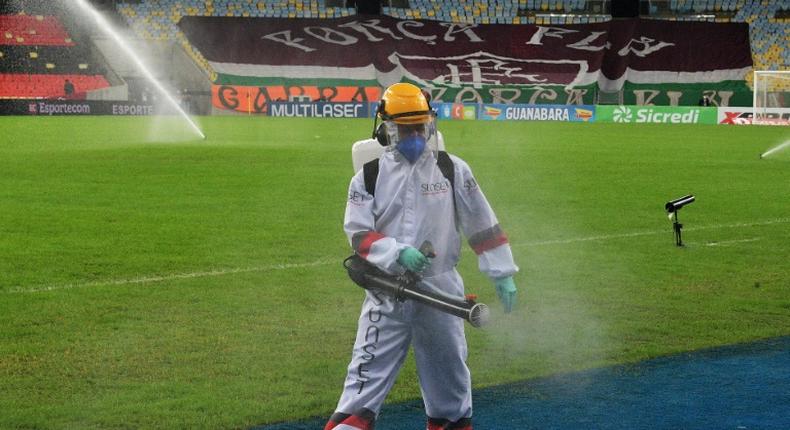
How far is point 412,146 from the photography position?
5492mm

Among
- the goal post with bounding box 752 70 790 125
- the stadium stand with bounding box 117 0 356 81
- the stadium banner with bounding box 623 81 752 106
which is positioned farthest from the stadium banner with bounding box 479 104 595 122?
the stadium stand with bounding box 117 0 356 81

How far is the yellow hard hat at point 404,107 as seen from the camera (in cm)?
554

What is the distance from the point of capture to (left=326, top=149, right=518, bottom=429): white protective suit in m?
5.53

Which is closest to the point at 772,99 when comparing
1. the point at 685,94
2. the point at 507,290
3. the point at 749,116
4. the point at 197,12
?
the point at 749,116

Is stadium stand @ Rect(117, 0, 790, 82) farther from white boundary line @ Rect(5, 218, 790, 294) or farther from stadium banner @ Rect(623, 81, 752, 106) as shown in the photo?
white boundary line @ Rect(5, 218, 790, 294)

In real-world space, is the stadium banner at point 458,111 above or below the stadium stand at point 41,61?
below

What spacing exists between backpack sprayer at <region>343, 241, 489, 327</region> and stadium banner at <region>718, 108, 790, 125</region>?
45410 millimetres

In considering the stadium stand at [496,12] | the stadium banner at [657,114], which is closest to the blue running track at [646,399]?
the stadium banner at [657,114]

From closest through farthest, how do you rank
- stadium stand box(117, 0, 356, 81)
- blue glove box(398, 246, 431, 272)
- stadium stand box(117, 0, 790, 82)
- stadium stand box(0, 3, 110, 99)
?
blue glove box(398, 246, 431, 272) < stadium stand box(0, 3, 110, 99) < stadium stand box(117, 0, 356, 81) < stadium stand box(117, 0, 790, 82)

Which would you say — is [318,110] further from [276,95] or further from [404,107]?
[404,107]

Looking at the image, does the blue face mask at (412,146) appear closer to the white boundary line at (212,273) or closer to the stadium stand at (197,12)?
the white boundary line at (212,273)

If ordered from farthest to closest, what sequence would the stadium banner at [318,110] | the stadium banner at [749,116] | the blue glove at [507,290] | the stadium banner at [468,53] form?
the stadium banner at [468,53], the stadium banner at [318,110], the stadium banner at [749,116], the blue glove at [507,290]

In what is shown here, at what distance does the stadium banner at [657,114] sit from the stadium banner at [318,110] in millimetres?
11150

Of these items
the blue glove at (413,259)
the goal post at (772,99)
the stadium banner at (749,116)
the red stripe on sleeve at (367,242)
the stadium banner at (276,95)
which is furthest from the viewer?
the stadium banner at (276,95)
